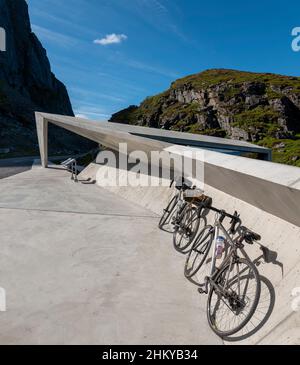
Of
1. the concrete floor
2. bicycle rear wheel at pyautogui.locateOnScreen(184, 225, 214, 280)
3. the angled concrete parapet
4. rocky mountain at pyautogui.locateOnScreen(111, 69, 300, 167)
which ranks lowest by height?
the concrete floor

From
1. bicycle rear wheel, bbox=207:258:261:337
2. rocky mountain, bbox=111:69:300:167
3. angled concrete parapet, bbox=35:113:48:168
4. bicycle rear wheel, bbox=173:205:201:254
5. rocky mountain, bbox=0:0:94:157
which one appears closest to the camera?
bicycle rear wheel, bbox=207:258:261:337

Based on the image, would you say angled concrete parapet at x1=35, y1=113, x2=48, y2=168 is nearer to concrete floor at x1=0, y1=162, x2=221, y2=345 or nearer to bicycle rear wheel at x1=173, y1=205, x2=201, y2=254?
concrete floor at x1=0, y1=162, x2=221, y2=345

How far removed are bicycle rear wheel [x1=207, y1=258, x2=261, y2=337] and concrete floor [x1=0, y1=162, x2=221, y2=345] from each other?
0.17 metres

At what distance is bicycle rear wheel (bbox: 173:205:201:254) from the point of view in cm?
605

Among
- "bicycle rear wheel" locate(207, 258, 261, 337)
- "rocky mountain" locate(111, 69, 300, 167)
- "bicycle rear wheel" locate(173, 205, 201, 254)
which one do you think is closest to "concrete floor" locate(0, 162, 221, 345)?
"bicycle rear wheel" locate(207, 258, 261, 337)

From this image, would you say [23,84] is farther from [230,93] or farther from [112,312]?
[112,312]

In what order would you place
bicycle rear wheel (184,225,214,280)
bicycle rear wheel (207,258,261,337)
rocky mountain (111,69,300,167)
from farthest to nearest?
rocky mountain (111,69,300,167)
bicycle rear wheel (184,225,214,280)
bicycle rear wheel (207,258,261,337)

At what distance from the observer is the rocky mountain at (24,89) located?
51.9m

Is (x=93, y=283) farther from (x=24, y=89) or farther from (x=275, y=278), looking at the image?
(x=24, y=89)

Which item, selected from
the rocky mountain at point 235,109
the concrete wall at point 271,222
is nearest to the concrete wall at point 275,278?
the concrete wall at point 271,222

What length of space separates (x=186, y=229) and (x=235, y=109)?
8303cm

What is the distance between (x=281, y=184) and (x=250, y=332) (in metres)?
1.68

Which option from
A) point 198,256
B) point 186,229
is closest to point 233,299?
point 198,256
